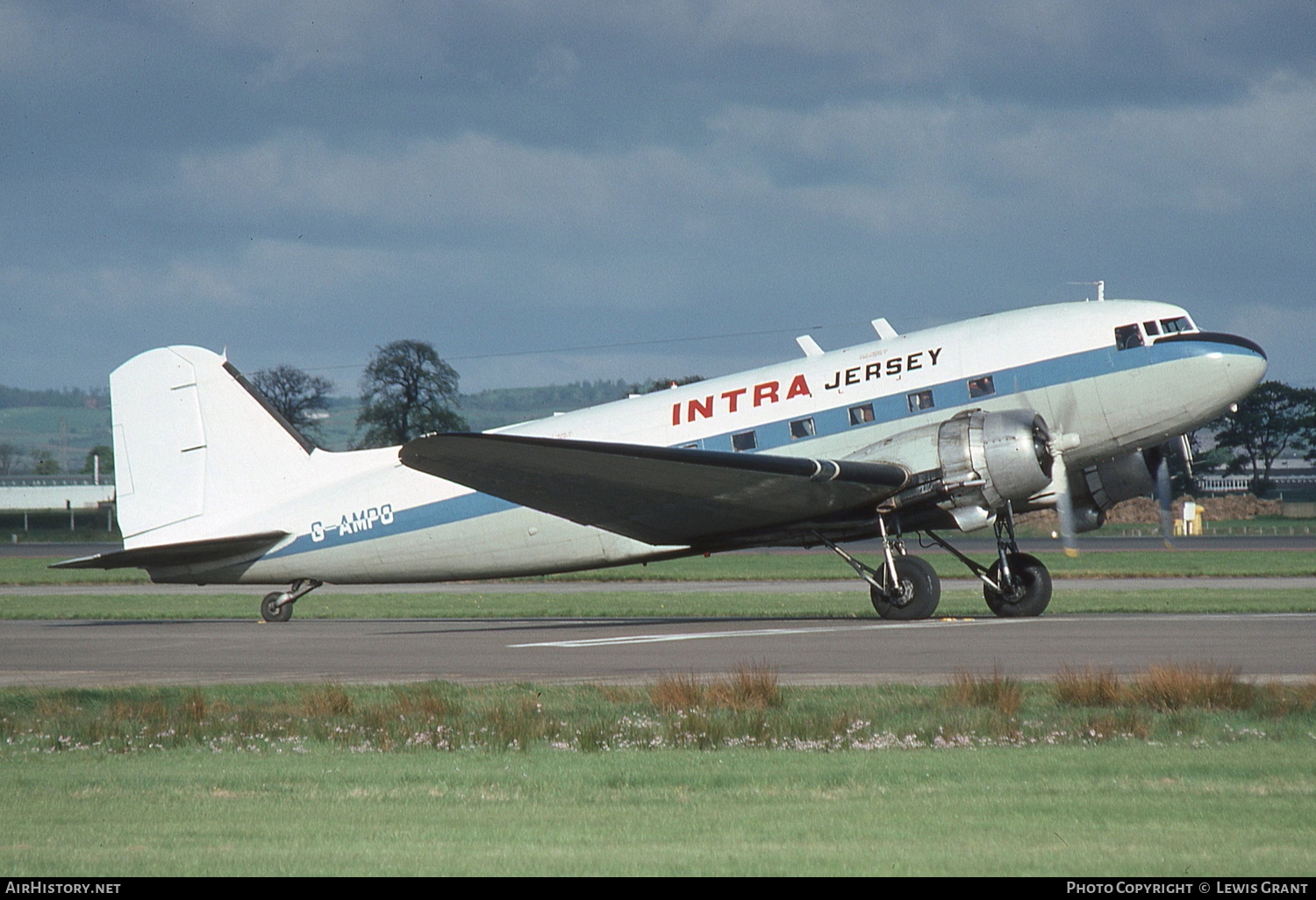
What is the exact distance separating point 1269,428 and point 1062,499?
150 metres

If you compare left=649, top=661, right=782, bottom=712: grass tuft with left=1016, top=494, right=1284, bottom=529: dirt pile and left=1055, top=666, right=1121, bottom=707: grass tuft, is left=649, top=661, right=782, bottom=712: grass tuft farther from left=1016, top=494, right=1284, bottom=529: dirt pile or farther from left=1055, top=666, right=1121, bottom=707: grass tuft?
left=1016, top=494, right=1284, bottom=529: dirt pile

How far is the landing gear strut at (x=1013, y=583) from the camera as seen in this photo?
2608 cm

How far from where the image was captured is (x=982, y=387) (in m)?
25.4

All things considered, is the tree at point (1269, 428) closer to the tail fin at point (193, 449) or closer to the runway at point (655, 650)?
the runway at point (655, 650)

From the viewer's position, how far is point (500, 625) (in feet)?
93.8

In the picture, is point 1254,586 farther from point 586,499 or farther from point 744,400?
point 586,499

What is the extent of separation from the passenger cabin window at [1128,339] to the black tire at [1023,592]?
170 inches

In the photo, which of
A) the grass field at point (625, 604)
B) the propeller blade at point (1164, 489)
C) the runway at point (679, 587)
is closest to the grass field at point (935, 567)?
the runway at point (679, 587)

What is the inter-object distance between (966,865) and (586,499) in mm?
18207

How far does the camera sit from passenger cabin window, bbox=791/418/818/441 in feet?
86.4

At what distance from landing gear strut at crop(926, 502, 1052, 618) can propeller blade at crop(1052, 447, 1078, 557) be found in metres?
0.88

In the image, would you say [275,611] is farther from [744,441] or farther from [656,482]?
[744,441]

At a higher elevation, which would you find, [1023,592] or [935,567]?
[1023,592]

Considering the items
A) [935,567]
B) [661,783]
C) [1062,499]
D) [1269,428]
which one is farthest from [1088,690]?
[1269,428]
